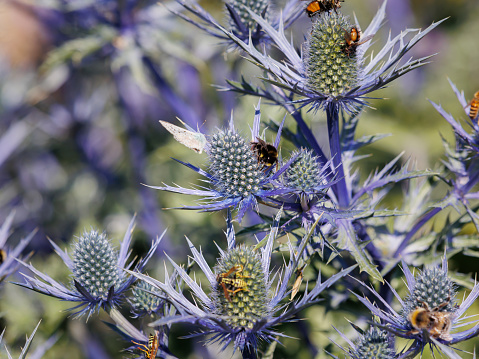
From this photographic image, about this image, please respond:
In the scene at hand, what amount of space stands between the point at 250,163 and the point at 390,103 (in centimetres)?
239

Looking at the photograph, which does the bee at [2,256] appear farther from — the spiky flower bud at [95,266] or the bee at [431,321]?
the bee at [431,321]

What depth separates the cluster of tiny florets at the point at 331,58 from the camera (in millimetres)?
951

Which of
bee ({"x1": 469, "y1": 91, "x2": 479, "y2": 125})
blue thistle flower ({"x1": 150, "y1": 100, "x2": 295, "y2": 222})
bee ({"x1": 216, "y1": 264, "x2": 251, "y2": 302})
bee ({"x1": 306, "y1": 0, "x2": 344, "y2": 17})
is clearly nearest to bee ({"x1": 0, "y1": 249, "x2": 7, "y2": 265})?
blue thistle flower ({"x1": 150, "y1": 100, "x2": 295, "y2": 222})

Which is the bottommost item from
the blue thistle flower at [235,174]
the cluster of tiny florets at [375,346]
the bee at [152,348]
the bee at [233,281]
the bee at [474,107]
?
the bee at [152,348]

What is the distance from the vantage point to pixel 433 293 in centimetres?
87

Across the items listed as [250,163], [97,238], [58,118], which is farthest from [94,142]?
[250,163]

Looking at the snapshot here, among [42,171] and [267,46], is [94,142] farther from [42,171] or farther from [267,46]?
[267,46]

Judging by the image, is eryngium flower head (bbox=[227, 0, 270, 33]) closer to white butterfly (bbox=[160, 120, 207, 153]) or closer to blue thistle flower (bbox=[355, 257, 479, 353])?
white butterfly (bbox=[160, 120, 207, 153])

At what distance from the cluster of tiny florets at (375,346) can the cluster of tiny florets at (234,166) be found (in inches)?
15.2

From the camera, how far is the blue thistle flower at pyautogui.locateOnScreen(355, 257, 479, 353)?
0.81 metres

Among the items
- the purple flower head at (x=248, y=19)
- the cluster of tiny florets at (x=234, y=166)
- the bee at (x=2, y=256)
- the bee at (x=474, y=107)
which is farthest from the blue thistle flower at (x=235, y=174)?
the bee at (x=2, y=256)

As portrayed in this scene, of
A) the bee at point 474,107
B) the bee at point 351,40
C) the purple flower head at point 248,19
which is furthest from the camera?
the purple flower head at point 248,19

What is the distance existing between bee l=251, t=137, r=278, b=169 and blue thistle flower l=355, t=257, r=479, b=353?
34cm

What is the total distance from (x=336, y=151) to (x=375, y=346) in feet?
1.45
